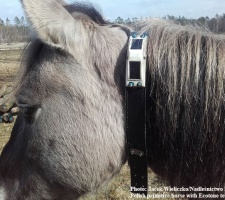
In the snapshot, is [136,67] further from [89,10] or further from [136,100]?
[89,10]

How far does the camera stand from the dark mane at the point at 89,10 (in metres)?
1.88

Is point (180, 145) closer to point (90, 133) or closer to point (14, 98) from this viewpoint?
point (90, 133)

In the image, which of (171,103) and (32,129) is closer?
(171,103)

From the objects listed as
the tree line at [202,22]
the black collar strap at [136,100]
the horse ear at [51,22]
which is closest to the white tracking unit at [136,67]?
the black collar strap at [136,100]

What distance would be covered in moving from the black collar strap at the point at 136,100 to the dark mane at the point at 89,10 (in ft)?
0.98

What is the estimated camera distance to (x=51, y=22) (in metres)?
1.54

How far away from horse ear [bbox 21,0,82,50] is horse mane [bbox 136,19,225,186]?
451 millimetres

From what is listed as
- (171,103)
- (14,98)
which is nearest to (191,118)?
(171,103)

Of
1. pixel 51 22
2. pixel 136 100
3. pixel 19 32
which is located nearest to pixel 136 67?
pixel 136 100

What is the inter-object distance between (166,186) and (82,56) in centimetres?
95

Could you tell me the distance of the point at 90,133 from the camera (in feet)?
5.56

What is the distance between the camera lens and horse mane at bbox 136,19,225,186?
1573mm

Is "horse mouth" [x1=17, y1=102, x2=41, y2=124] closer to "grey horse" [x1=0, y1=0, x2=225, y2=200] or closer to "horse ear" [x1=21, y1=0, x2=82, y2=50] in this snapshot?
"grey horse" [x1=0, y1=0, x2=225, y2=200]

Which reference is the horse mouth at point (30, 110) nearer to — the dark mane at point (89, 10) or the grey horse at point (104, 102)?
the grey horse at point (104, 102)
